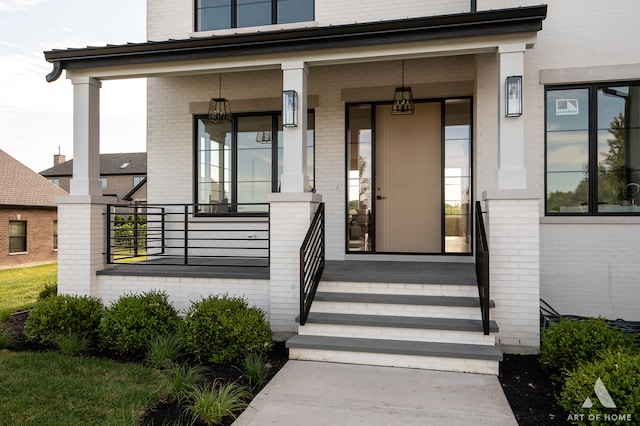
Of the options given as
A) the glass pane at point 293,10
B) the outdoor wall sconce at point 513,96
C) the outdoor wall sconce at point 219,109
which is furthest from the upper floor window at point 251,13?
the outdoor wall sconce at point 513,96

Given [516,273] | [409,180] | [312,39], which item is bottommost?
[516,273]

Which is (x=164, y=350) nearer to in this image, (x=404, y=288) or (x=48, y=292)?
(x=404, y=288)

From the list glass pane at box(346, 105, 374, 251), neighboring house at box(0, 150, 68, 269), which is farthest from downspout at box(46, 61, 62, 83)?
neighboring house at box(0, 150, 68, 269)

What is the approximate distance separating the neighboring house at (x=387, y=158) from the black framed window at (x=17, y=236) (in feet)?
51.0

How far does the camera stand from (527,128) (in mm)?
6172

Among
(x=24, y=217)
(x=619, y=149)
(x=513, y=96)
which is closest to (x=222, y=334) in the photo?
(x=513, y=96)

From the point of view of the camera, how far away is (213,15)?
824cm

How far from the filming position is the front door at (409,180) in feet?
24.6

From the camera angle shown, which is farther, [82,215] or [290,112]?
[82,215]

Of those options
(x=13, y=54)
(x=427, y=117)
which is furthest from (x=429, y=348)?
(x=13, y=54)

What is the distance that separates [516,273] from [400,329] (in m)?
1.53

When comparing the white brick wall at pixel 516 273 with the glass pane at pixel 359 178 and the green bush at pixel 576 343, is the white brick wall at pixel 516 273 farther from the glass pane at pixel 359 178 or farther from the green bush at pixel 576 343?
the glass pane at pixel 359 178

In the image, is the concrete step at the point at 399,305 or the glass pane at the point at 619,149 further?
the glass pane at the point at 619,149

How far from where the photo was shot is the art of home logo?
2836 millimetres
